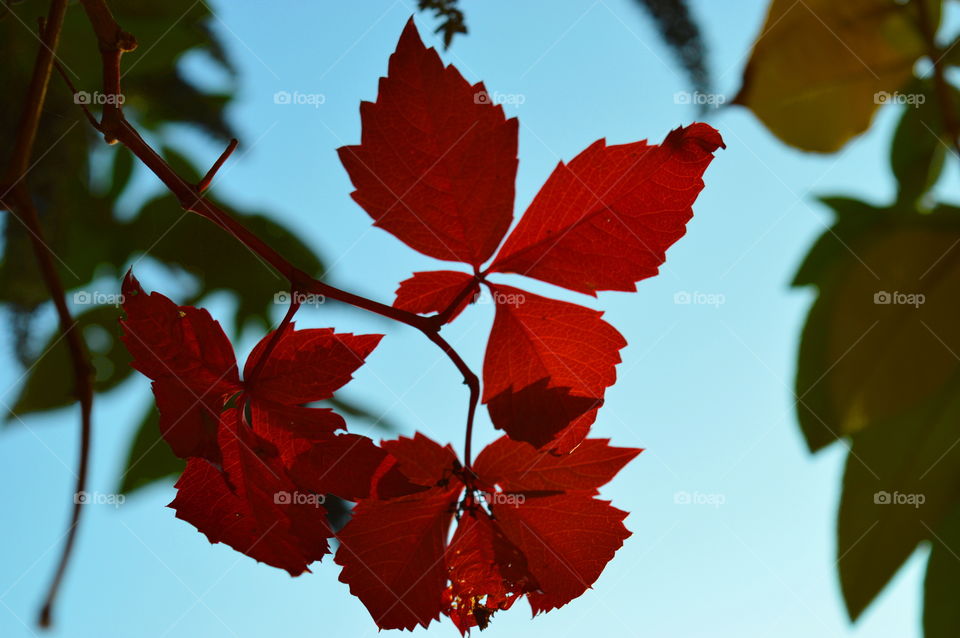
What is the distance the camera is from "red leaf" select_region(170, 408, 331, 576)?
13.5 inches

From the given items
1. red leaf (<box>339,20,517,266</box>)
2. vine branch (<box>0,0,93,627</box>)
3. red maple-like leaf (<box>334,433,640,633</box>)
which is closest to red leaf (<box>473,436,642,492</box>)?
red maple-like leaf (<box>334,433,640,633</box>)

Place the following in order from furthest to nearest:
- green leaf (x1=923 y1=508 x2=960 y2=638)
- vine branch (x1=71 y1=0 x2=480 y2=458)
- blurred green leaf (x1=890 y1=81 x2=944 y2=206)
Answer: blurred green leaf (x1=890 y1=81 x2=944 y2=206) → green leaf (x1=923 y1=508 x2=960 y2=638) → vine branch (x1=71 y1=0 x2=480 y2=458)

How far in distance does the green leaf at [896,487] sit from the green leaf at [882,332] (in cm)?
2

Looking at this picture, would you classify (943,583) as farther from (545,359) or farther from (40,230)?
(40,230)

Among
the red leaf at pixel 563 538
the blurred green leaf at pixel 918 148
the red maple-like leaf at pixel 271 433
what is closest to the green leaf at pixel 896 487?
the blurred green leaf at pixel 918 148

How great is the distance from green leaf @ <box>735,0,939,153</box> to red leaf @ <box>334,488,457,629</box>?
47 cm

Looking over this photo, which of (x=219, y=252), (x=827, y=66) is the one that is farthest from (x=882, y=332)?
(x=219, y=252)

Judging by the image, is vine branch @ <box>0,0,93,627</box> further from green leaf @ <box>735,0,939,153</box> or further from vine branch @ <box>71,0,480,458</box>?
green leaf @ <box>735,0,939,153</box>

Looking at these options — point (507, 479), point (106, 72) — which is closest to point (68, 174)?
point (106, 72)

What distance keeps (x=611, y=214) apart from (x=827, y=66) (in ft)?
1.33

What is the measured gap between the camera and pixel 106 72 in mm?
318

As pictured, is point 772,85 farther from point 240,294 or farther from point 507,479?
point 240,294

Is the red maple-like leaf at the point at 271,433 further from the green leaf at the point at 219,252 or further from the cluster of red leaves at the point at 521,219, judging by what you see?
the green leaf at the point at 219,252

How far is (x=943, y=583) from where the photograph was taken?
0.58m
